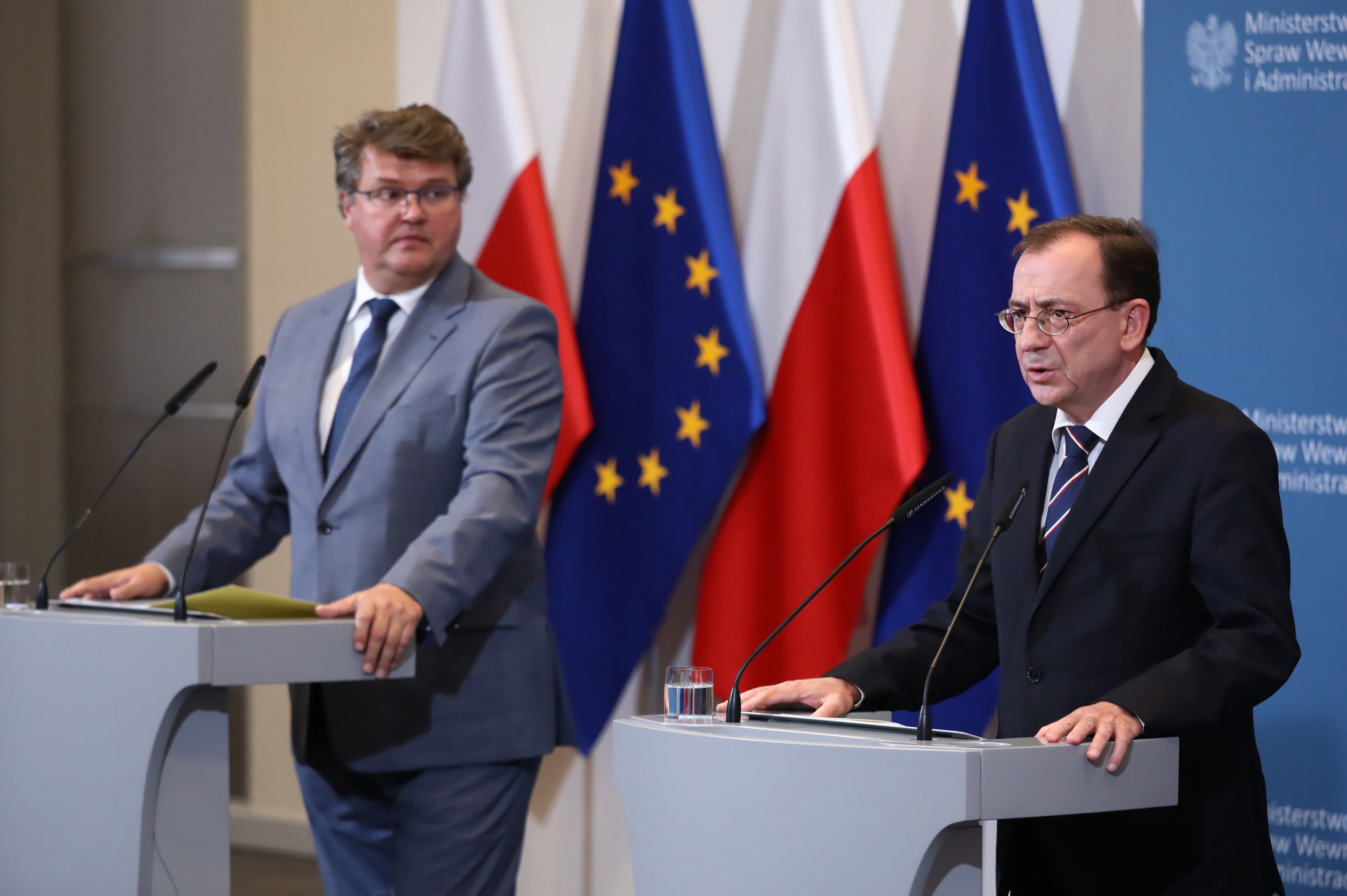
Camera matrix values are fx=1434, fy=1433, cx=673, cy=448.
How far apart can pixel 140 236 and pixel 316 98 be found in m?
0.92

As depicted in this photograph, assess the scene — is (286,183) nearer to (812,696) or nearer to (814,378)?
(814,378)

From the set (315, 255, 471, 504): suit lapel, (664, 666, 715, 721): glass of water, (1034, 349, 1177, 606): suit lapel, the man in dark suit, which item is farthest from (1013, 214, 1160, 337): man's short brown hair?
(315, 255, 471, 504): suit lapel

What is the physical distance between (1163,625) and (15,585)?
75.8 inches

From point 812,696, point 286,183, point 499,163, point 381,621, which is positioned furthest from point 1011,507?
point 286,183

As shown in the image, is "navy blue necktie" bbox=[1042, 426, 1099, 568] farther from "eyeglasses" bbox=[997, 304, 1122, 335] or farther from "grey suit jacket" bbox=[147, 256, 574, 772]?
"grey suit jacket" bbox=[147, 256, 574, 772]

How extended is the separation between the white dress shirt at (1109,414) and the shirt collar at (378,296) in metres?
1.31

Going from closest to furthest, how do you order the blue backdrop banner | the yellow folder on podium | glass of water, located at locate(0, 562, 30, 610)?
the yellow folder on podium
glass of water, located at locate(0, 562, 30, 610)
the blue backdrop banner

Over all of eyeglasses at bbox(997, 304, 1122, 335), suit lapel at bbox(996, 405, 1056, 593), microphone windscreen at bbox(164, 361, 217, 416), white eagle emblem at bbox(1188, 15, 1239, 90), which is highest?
white eagle emblem at bbox(1188, 15, 1239, 90)

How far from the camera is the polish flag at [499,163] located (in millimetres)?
4012

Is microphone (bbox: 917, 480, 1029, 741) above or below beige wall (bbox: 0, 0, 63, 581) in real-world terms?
below

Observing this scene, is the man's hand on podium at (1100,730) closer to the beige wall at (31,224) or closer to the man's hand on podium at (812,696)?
the man's hand on podium at (812,696)

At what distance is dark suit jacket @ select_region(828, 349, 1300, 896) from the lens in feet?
5.94

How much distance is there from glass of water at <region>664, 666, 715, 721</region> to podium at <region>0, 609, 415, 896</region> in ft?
2.26

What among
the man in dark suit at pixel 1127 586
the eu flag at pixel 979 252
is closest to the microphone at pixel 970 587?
the man in dark suit at pixel 1127 586
